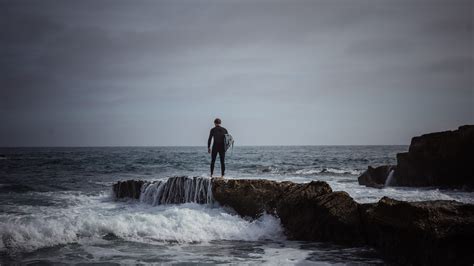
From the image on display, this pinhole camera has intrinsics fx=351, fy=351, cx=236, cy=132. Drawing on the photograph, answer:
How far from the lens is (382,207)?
6.99 meters

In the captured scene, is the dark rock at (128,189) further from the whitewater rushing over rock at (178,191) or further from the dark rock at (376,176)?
the dark rock at (376,176)

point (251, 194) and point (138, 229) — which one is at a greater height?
point (251, 194)

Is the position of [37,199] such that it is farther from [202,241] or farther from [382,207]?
[382,207]

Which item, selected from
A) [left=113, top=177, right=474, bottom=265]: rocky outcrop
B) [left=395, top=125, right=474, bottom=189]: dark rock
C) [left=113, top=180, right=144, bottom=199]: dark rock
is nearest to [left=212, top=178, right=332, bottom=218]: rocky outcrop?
[left=113, top=177, right=474, bottom=265]: rocky outcrop

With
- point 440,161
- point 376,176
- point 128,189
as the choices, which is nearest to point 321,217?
point 128,189

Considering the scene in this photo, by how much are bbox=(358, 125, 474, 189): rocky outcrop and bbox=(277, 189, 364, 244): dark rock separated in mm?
11927

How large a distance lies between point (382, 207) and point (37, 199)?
14.1 meters

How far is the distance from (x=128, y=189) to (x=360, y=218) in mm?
9422

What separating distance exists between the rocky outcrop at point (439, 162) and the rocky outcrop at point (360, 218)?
11.6 m

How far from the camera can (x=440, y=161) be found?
18.7 metres

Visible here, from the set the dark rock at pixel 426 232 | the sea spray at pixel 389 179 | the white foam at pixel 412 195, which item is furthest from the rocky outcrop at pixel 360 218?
the sea spray at pixel 389 179

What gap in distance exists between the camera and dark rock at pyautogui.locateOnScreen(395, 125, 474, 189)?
1766 cm

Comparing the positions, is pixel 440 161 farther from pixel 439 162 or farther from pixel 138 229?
pixel 138 229

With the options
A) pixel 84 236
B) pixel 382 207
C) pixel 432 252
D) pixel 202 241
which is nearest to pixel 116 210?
pixel 84 236
